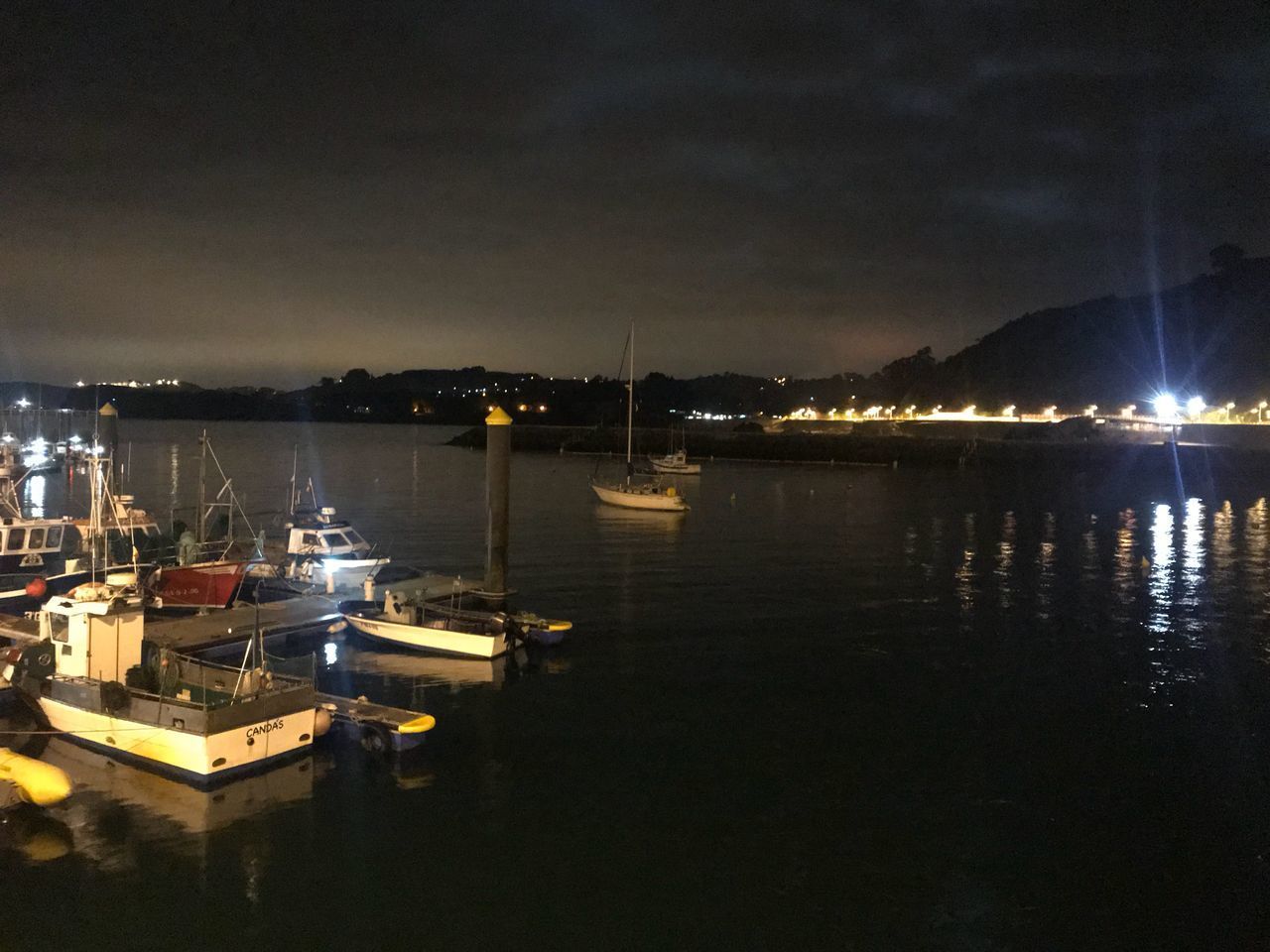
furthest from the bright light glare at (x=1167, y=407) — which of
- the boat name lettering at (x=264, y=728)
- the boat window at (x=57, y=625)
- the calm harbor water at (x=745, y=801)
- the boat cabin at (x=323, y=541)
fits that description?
the boat window at (x=57, y=625)

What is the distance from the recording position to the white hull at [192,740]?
14117 mm

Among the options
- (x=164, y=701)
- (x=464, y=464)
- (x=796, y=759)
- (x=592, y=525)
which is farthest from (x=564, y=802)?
(x=464, y=464)

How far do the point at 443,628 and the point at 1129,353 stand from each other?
157010mm

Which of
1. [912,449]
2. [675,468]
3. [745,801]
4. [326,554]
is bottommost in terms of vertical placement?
[745,801]

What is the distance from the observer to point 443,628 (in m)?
22.1

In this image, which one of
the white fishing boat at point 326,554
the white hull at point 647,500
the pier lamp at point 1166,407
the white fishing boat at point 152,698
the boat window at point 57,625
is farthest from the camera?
the pier lamp at point 1166,407

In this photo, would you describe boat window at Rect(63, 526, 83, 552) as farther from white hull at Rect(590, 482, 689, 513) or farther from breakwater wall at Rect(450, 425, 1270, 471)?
breakwater wall at Rect(450, 425, 1270, 471)

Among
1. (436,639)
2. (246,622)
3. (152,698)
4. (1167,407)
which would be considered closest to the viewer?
(152,698)

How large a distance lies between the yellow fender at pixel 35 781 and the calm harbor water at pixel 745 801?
37cm

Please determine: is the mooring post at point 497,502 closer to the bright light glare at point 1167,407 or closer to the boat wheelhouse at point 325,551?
the boat wheelhouse at point 325,551

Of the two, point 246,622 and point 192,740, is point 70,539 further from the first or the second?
point 192,740

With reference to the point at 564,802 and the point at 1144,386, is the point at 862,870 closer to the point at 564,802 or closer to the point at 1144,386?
the point at 564,802

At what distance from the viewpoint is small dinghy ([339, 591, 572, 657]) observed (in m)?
21.8

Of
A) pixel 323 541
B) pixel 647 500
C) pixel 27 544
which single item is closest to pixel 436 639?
pixel 323 541
